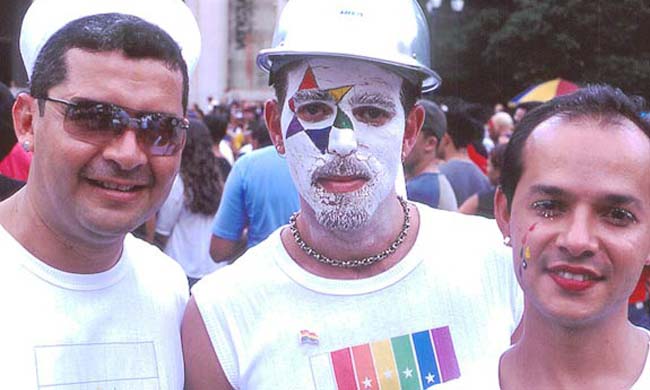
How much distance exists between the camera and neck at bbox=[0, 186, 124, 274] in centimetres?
238

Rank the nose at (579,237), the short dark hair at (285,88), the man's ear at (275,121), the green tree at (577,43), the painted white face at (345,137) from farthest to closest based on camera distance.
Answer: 1. the green tree at (577,43)
2. the man's ear at (275,121)
3. the short dark hair at (285,88)
4. the painted white face at (345,137)
5. the nose at (579,237)

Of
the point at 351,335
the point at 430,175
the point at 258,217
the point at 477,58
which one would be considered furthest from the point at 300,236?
the point at 477,58

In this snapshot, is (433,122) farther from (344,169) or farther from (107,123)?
(107,123)

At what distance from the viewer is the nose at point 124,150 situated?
235cm

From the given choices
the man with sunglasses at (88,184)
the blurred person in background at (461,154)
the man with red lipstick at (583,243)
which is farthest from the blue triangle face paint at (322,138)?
the blurred person in background at (461,154)

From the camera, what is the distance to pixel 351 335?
8.32ft

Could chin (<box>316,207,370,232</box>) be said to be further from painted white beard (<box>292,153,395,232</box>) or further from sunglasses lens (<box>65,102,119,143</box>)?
sunglasses lens (<box>65,102,119,143</box>)

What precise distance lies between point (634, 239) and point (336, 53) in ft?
3.38

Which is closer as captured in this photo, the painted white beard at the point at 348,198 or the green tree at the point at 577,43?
the painted white beard at the point at 348,198

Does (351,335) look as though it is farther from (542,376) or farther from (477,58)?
(477,58)

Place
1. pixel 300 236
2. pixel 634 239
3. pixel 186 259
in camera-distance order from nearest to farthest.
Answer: pixel 634 239 → pixel 300 236 → pixel 186 259

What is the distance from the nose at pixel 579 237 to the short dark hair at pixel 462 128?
4.54 metres

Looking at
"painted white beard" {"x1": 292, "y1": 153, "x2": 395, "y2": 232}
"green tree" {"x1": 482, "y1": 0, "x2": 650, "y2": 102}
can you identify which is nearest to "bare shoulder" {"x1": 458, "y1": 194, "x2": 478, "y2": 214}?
"painted white beard" {"x1": 292, "y1": 153, "x2": 395, "y2": 232}

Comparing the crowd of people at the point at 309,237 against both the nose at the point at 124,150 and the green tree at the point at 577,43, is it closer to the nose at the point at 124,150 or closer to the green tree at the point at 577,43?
the nose at the point at 124,150
